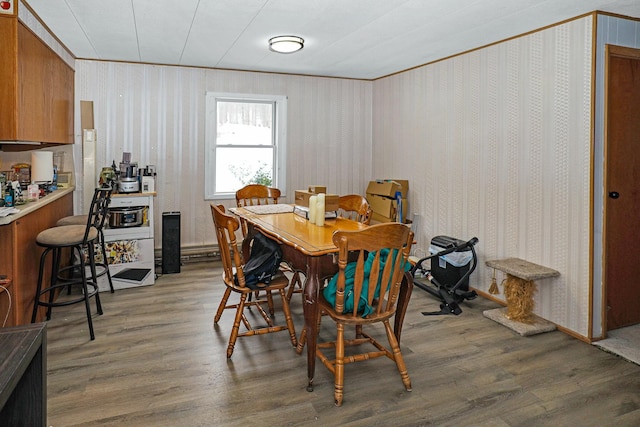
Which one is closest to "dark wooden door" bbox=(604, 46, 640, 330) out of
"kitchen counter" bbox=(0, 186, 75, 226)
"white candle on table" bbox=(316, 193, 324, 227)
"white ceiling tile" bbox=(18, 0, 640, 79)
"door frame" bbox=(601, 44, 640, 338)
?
"door frame" bbox=(601, 44, 640, 338)

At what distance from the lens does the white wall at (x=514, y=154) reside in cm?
318

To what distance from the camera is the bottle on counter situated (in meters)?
2.93

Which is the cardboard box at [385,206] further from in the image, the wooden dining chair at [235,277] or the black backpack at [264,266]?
the black backpack at [264,266]

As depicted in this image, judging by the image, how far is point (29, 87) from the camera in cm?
318

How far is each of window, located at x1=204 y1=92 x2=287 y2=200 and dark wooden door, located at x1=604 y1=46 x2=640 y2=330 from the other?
3593 millimetres

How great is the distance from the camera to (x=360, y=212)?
3.52 metres

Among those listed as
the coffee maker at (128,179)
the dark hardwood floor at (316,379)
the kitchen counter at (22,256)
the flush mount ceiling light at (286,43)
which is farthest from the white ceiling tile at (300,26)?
the dark hardwood floor at (316,379)

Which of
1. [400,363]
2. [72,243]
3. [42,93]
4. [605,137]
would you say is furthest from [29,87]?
[605,137]

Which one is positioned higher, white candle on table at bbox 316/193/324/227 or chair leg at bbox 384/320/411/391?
white candle on table at bbox 316/193/324/227

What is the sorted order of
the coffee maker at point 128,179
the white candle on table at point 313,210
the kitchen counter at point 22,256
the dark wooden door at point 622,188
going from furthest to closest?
the coffee maker at point 128,179 → the dark wooden door at point 622,188 → the white candle on table at point 313,210 → the kitchen counter at point 22,256

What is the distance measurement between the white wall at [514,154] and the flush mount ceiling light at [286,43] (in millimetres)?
1621

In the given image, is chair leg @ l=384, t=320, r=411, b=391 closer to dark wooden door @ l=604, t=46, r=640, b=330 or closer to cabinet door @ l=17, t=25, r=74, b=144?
dark wooden door @ l=604, t=46, r=640, b=330

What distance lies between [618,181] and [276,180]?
12.3 feet

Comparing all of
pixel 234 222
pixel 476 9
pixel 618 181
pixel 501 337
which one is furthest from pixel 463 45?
pixel 234 222
